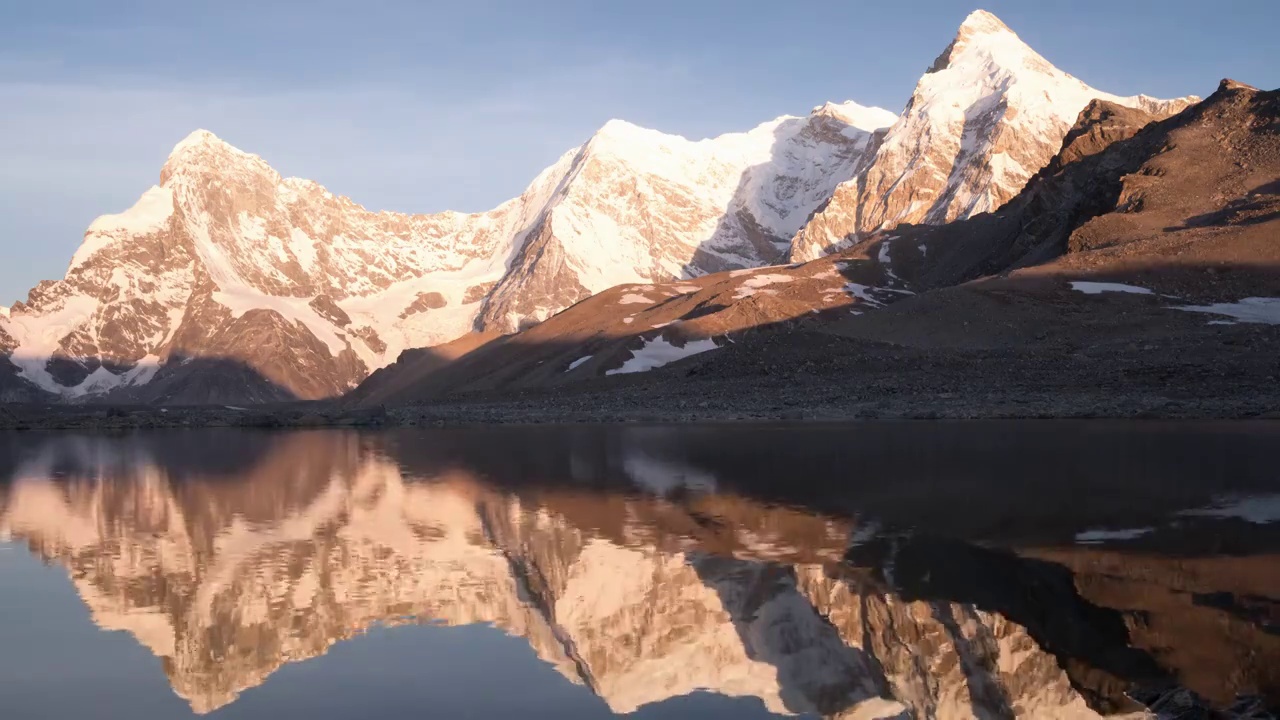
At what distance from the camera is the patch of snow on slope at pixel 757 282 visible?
12499 cm

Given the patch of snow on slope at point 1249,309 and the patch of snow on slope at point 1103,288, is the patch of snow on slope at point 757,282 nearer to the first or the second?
the patch of snow on slope at point 1103,288

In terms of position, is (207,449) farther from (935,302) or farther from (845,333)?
(935,302)

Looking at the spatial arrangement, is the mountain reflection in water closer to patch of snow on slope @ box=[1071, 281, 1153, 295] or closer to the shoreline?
the shoreline

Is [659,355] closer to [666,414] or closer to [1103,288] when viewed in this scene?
[666,414]

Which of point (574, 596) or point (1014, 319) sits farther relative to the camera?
point (1014, 319)

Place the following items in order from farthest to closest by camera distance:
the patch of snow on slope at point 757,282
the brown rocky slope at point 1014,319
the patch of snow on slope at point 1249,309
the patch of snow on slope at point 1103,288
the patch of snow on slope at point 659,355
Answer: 1. the patch of snow on slope at point 757,282
2. the patch of snow on slope at point 659,355
3. the patch of snow on slope at point 1103,288
4. the patch of snow on slope at point 1249,309
5. the brown rocky slope at point 1014,319

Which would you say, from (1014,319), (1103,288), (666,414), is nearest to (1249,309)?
(1103,288)

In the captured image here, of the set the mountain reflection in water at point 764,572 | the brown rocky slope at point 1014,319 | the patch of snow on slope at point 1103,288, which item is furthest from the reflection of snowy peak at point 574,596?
the patch of snow on slope at point 1103,288

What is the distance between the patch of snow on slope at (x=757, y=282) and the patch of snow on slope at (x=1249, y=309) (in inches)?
1966

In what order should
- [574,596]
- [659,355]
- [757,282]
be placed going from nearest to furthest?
1. [574,596]
2. [659,355]
3. [757,282]

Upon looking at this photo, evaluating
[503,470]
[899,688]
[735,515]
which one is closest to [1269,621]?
[899,688]

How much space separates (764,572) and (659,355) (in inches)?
3253

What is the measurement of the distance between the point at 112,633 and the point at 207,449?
45.6m

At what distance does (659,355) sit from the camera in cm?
10262
